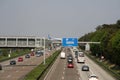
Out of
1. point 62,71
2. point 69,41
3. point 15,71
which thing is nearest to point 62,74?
point 62,71

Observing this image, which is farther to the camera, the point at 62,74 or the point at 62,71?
the point at 62,71

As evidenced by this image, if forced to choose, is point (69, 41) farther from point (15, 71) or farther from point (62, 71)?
point (15, 71)

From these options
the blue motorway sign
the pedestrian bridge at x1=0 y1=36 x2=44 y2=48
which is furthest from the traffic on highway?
the pedestrian bridge at x1=0 y1=36 x2=44 y2=48

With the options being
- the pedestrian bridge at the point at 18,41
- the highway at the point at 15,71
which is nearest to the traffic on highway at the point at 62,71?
the highway at the point at 15,71

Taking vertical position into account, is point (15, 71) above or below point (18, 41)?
below

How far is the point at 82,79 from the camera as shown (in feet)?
166

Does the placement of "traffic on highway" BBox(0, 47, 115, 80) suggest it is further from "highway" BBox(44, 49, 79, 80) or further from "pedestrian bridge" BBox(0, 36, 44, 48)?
"pedestrian bridge" BBox(0, 36, 44, 48)

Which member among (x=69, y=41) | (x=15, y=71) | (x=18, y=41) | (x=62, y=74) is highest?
(x=18, y=41)

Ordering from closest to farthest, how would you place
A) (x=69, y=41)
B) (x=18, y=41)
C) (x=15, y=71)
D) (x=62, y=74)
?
(x=62, y=74) → (x=15, y=71) → (x=69, y=41) → (x=18, y=41)

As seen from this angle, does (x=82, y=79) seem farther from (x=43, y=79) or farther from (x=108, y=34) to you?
(x=108, y=34)

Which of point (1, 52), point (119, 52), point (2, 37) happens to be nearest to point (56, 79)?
point (119, 52)

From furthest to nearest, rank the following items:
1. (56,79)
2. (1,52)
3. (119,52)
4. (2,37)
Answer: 1. (1,52)
2. (2,37)
3. (119,52)
4. (56,79)

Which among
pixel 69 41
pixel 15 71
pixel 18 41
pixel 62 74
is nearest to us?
pixel 62 74

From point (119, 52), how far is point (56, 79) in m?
23.7
